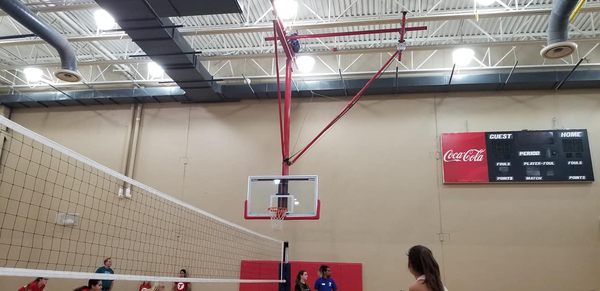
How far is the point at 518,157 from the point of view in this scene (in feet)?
35.9

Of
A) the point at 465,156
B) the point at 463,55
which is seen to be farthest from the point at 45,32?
the point at 465,156

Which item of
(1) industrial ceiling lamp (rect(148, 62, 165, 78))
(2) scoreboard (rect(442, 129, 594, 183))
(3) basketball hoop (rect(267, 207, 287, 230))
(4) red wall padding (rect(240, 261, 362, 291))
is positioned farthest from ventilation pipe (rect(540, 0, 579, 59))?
(1) industrial ceiling lamp (rect(148, 62, 165, 78))

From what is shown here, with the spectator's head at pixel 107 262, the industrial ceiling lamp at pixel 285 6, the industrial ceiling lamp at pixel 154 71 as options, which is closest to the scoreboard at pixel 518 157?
the industrial ceiling lamp at pixel 285 6

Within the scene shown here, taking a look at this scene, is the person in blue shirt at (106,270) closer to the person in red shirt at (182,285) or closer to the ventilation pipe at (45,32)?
the person in red shirt at (182,285)

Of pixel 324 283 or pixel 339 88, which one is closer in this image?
pixel 324 283

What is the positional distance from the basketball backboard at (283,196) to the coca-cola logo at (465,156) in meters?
3.94

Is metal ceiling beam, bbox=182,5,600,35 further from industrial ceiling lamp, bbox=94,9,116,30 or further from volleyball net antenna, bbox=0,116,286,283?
volleyball net antenna, bbox=0,116,286,283

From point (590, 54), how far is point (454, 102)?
11.9 ft

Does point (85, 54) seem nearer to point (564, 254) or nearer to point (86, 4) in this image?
point (86, 4)

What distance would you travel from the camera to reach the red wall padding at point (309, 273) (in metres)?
10.9

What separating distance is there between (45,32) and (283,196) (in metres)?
5.83

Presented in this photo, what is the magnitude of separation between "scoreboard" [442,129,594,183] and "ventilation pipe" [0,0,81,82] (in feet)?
29.4

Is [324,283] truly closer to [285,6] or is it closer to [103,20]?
[285,6]

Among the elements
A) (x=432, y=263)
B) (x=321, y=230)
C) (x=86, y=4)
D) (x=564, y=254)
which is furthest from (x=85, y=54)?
(x=564, y=254)
